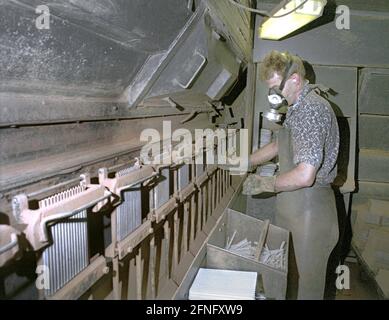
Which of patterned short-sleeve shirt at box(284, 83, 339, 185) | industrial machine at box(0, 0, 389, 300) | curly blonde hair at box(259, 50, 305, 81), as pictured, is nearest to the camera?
industrial machine at box(0, 0, 389, 300)

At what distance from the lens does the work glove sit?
2285 mm

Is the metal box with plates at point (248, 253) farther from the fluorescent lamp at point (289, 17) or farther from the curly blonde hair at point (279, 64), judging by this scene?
the fluorescent lamp at point (289, 17)

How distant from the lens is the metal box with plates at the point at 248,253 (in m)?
1.70

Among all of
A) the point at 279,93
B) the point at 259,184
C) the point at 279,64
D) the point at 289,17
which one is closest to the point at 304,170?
the point at 259,184

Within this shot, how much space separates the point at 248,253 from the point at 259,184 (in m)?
0.50

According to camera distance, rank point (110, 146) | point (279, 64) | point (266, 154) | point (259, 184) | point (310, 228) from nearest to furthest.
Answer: point (110, 146), point (279, 64), point (310, 228), point (259, 184), point (266, 154)

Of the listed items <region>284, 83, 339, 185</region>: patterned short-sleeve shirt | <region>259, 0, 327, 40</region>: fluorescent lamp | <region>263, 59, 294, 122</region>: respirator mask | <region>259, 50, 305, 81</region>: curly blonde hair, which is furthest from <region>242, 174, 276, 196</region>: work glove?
<region>259, 0, 327, 40</region>: fluorescent lamp

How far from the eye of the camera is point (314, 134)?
6.43ft

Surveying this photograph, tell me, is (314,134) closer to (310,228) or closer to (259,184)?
(259,184)

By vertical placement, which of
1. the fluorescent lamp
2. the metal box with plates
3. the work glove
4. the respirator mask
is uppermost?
the fluorescent lamp

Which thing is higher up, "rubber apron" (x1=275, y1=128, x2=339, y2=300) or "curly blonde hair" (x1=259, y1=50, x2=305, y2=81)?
"curly blonde hair" (x1=259, y1=50, x2=305, y2=81)

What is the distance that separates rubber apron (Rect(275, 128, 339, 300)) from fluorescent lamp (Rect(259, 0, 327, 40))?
0.80 m

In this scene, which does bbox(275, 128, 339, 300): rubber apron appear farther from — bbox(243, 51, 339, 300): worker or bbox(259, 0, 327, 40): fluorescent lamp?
bbox(259, 0, 327, 40): fluorescent lamp

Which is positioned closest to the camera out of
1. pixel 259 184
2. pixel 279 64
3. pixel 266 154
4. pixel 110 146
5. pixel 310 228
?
pixel 110 146
